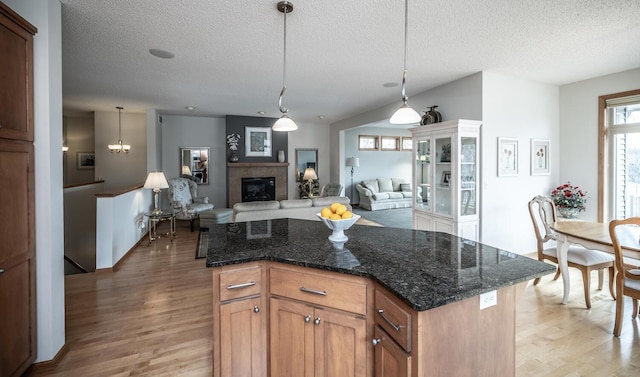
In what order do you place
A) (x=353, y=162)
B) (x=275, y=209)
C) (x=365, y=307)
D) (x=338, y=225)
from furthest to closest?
1. (x=353, y=162)
2. (x=275, y=209)
3. (x=338, y=225)
4. (x=365, y=307)

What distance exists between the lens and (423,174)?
13.8ft

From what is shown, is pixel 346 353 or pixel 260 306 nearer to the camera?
pixel 346 353

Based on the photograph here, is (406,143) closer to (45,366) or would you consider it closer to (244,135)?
(244,135)

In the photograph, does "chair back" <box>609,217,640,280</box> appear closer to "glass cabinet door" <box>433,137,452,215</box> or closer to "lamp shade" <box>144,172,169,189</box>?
"glass cabinet door" <box>433,137,452,215</box>

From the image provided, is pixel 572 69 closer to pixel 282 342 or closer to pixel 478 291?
pixel 478 291

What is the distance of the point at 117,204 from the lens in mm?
4023

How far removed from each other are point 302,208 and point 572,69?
4095 millimetres

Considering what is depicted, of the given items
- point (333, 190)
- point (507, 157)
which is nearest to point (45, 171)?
point (507, 157)

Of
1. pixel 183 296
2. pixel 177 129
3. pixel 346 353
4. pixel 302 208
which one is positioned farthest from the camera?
pixel 177 129

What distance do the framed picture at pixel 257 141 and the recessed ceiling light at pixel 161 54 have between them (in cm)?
398

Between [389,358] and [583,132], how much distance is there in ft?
16.0

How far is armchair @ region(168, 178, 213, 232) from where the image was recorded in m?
5.68

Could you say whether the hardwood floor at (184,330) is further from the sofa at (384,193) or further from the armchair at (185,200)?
the sofa at (384,193)

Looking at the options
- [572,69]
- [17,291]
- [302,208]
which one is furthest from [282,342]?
[572,69]
